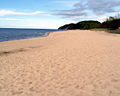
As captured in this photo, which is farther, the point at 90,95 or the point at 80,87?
the point at 80,87

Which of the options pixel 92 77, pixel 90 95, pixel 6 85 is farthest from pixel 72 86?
pixel 6 85

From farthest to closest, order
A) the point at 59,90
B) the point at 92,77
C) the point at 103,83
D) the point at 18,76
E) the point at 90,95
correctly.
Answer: the point at 18,76 < the point at 92,77 < the point at 103,83 < the point at 59,90 < the point at 90,95

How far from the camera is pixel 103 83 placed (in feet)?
13.5

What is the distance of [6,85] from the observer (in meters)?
4.15

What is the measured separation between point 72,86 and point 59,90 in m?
0.48

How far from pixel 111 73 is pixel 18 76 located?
3723 millimetres

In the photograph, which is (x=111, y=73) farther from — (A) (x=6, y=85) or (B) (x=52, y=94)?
(A) (x=6, y=85)

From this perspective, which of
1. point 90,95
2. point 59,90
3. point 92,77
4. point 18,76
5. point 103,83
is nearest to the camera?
point 90,95

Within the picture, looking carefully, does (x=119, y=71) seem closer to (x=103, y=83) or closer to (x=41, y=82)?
(x=103, y=83)

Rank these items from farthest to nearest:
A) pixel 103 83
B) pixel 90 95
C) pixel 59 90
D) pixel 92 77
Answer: pixel 92 77, pixel 103 83, pixel 59 90, pixel 90 95

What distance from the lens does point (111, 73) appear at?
16.2ft

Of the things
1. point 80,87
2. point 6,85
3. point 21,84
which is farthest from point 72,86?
point 6,85

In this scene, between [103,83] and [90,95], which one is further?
[103,83]

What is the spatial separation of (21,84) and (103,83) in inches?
109
